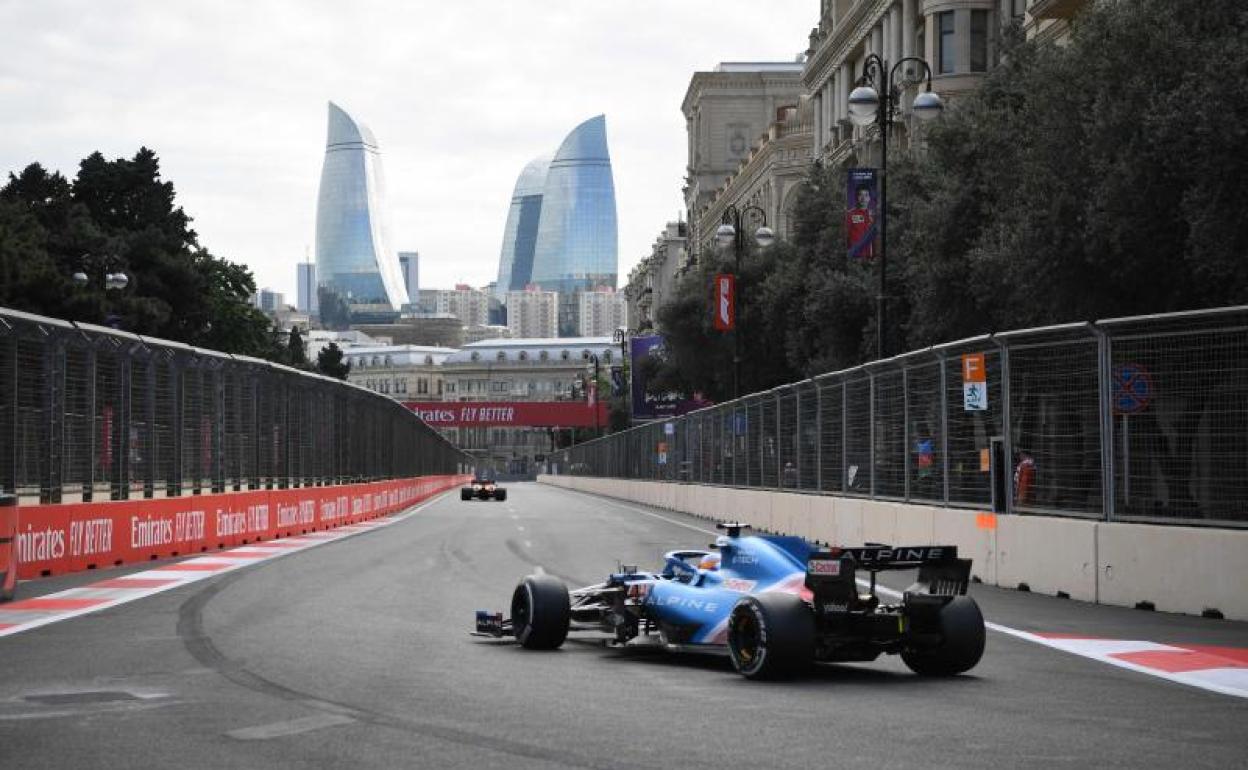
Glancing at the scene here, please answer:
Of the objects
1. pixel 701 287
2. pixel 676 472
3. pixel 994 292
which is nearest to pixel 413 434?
pixel 701 287

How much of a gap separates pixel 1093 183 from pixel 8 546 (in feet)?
63.1

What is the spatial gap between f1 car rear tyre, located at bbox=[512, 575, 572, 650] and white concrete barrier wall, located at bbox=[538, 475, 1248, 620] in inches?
240

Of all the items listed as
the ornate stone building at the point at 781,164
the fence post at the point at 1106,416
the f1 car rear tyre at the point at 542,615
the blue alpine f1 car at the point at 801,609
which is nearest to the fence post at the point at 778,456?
the fence post at the point at 1106,416

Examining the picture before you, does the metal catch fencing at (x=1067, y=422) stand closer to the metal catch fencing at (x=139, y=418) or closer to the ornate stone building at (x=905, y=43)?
the metal catch fencing at (x=139, y=418)

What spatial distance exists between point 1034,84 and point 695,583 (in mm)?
22198

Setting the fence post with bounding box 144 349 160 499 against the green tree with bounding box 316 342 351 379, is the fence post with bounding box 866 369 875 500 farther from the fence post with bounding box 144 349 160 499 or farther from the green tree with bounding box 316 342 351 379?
the green tree with bounding box 316 342 351 379

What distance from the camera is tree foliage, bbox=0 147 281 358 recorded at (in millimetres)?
59500

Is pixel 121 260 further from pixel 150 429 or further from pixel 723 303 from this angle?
pixel 150 429

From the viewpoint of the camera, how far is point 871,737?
26.4ft

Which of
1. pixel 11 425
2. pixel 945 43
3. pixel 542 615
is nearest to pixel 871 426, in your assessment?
pixel 11 425

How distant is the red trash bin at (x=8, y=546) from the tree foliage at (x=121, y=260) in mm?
35972

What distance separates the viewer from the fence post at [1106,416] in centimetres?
1664

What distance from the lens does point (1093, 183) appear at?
29.5 m

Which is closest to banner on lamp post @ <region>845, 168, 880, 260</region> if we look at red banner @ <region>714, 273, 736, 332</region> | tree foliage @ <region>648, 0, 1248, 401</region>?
tree foliage @ <region>648, 0, 1248, 401</region>
